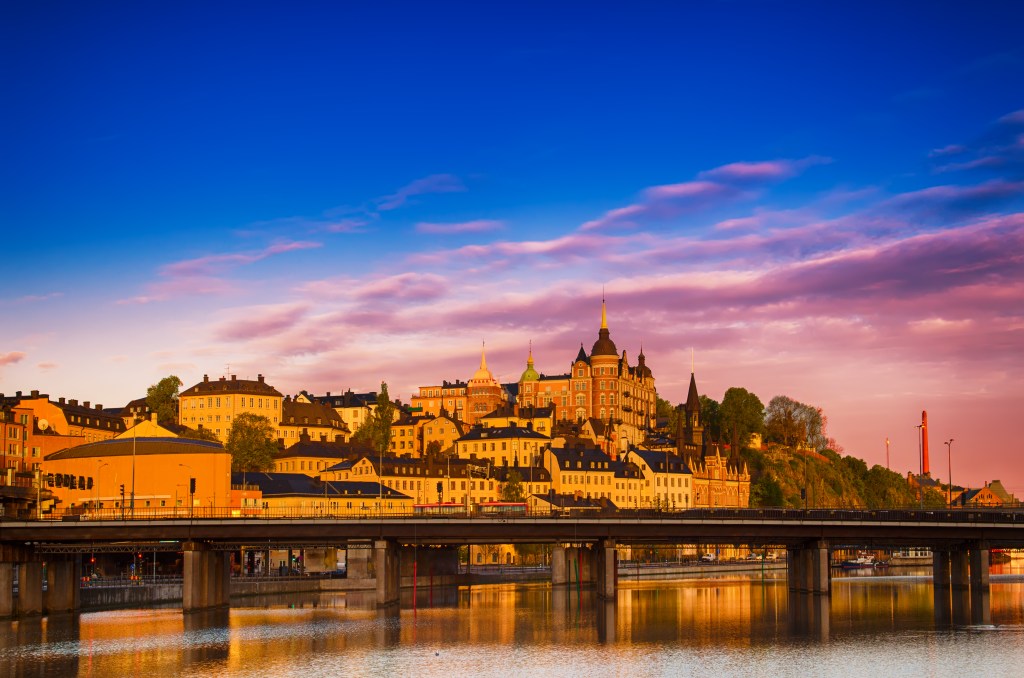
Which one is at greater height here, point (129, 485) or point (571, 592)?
point (129, 485)

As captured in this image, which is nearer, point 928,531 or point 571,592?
point 928,531

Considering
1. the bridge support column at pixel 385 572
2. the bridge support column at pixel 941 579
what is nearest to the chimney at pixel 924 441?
the bridge support column at pixel 941 579

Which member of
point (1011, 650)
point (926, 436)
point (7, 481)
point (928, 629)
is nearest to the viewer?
point (1011, 650)

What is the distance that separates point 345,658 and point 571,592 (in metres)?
68.1

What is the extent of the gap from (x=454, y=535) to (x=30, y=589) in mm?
A: 33858

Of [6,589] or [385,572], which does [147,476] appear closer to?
[385,572]

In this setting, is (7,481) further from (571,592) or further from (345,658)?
(345,658)

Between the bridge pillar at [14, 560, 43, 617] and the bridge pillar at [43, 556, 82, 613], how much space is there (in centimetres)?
175

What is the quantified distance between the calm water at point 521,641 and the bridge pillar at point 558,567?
1011 inches

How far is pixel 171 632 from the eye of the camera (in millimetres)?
94812

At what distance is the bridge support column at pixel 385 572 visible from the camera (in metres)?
119

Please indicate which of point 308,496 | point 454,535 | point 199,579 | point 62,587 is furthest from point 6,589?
point 308,496

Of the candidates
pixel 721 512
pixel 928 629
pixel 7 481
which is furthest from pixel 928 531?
pixel 7 481

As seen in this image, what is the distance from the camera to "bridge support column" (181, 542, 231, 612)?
113562 mm
